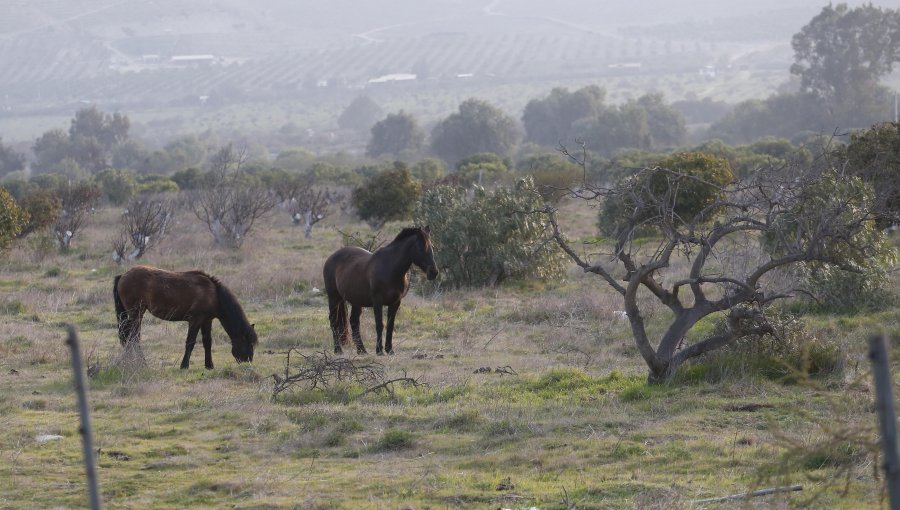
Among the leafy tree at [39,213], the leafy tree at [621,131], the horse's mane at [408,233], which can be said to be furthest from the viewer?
the leafy tree at [621,131]

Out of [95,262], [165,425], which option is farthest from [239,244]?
[165,425]

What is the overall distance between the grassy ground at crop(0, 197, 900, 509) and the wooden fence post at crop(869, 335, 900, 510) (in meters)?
1.09

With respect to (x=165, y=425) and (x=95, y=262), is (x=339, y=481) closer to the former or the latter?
(x=165, y=425)

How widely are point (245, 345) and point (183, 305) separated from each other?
3.17 ft

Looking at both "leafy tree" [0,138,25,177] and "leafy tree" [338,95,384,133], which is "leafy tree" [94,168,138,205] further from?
"leafy tree" [338,95,384,133]

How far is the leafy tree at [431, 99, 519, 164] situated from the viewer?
90000 mm

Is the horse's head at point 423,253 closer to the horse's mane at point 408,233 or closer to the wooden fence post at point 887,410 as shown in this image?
the horse's mane at point 408,233

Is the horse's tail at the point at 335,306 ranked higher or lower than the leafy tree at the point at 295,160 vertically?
higher

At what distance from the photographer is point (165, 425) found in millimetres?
10750

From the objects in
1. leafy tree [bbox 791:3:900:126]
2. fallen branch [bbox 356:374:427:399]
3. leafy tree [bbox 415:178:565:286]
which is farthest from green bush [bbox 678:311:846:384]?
leafy tree [bbox 791:3:900:126]

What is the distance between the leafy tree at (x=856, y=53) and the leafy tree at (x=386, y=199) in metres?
60.7

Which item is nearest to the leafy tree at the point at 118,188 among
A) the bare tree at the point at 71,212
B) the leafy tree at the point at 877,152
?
the bare tree at the point at 71,212

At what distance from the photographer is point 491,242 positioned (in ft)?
74.2

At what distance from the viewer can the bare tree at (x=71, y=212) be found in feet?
100
